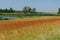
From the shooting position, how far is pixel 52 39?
1275cm

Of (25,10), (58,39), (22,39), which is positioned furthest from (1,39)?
(25,10)

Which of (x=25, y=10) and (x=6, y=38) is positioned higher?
(x=6, y=38)

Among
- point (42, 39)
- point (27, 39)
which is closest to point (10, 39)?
point (27, 39)

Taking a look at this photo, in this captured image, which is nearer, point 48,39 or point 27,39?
point 48,39

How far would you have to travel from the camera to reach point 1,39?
13.7m

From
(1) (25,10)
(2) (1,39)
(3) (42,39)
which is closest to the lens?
(3) (42,39)

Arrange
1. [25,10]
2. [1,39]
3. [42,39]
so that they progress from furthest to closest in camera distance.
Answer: [25,10], [1,39], [42,39]

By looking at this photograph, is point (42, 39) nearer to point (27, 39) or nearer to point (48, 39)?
point (48, 39)

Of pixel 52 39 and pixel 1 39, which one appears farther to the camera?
pixel 1 39

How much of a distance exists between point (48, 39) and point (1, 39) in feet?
10.8

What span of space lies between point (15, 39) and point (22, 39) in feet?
1.61

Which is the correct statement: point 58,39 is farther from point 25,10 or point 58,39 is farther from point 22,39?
point 25,10

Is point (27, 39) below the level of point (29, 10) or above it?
above

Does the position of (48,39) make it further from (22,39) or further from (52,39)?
(22,39)
